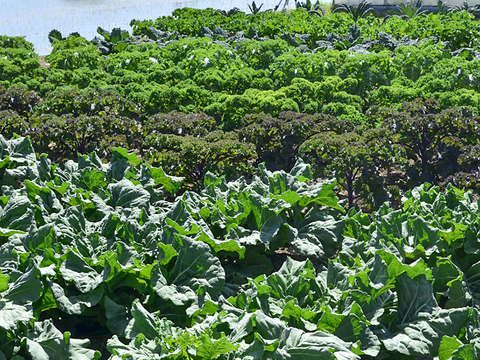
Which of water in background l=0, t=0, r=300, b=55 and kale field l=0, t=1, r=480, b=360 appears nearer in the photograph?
kale field l=0, t=1, r=480, b=360

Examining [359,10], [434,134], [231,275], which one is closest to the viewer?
[231,275]

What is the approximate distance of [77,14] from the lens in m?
23.4

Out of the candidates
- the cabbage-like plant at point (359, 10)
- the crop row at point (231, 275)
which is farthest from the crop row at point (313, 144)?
the cabbage-like plant at point (359, 10)

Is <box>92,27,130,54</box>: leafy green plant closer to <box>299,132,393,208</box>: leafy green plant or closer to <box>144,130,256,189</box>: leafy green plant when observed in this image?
<box>144,130,256,189</box>: leafy green plant

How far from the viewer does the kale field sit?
321cm

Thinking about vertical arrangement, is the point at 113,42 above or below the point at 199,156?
above

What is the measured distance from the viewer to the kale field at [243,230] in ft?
10.5

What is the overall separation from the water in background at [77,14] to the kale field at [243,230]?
1120 centimetres

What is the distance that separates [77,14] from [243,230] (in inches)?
855

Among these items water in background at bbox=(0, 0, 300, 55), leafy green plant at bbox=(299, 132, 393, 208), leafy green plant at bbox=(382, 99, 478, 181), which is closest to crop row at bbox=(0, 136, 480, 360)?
leafy green plant at bbox=(299, 132, 393, 208)

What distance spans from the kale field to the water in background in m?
11.2

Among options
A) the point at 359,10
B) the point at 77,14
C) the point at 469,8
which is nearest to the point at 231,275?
the point at 359,10

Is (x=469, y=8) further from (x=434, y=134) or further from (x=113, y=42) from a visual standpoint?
(x=434, y=134)

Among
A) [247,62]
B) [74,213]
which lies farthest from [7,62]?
[74,213]
